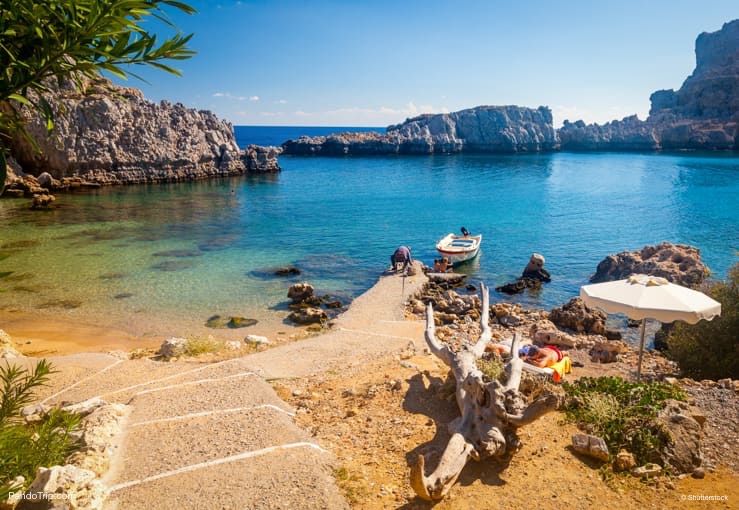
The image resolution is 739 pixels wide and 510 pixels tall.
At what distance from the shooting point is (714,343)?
12.9 metres

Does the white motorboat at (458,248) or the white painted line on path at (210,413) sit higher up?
the white painted line on path at (210,413)

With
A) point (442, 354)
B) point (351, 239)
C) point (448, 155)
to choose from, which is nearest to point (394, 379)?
point (442, 354)

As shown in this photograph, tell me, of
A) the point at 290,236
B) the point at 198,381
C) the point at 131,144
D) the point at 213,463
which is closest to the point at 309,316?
the point at 198,381

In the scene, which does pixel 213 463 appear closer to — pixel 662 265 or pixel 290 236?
pixel 662 265

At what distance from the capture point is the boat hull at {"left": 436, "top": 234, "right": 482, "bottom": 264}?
30281 millimetres

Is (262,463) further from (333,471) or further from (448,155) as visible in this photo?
(448,155)

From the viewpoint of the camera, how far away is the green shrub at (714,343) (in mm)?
12469

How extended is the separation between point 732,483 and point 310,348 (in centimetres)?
1049

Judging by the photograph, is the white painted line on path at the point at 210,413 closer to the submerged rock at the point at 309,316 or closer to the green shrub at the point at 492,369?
the green shrub at the point at 492,369

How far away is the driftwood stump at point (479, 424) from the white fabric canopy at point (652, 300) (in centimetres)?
374

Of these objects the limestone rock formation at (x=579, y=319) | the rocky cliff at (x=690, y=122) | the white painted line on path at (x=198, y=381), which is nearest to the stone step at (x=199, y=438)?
the white painted line on path at (x=198, y=381)

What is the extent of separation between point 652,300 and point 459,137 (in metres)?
145

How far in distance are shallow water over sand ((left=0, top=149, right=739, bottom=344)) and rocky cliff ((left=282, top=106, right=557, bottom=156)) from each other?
6608 centimetres

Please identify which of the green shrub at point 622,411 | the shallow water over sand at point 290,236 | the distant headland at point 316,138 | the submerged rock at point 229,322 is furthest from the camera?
the distant headland at point 316,138
